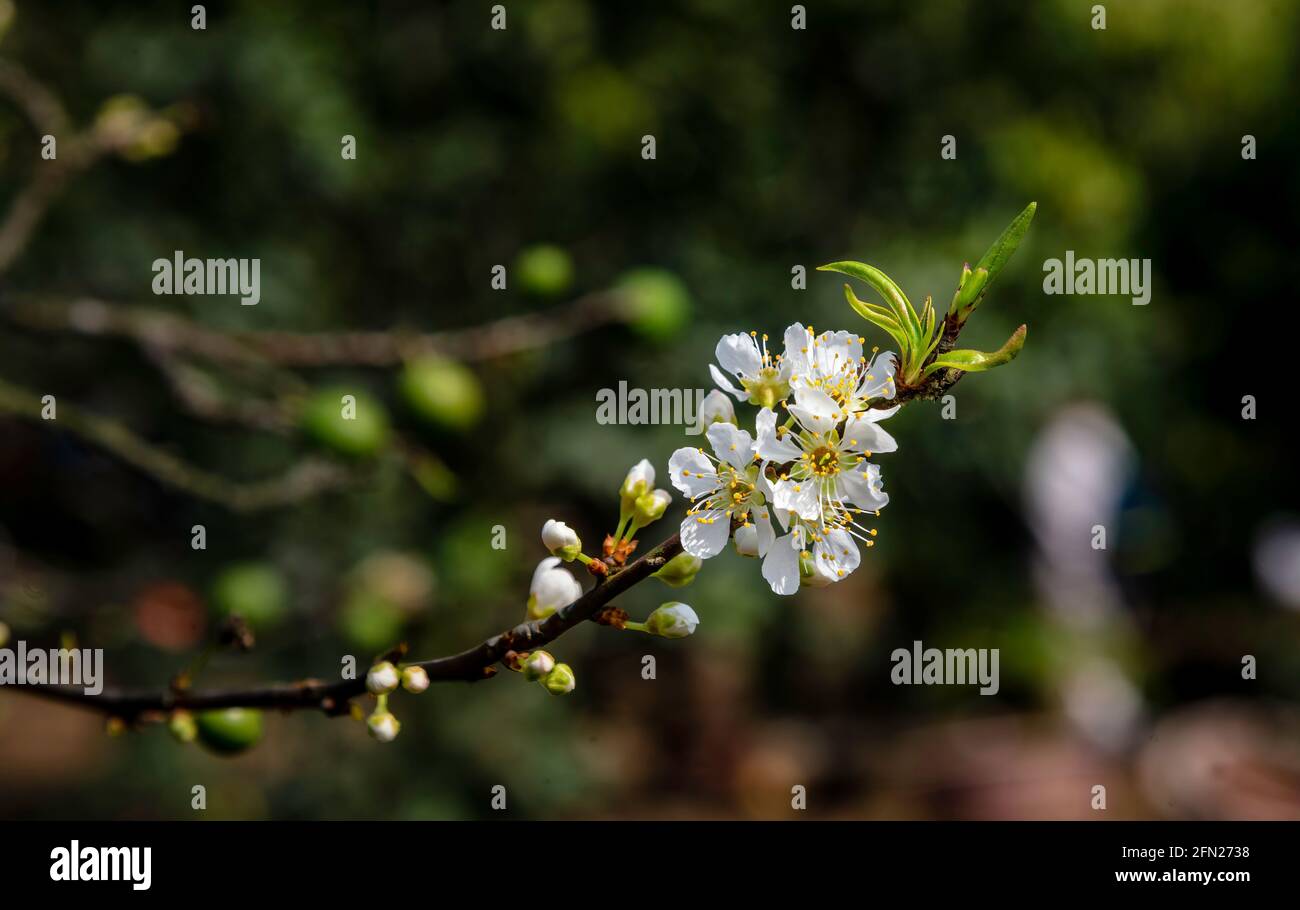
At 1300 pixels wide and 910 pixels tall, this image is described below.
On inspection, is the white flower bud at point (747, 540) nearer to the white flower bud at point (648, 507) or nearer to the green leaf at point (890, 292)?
the white flower bud at point (648, 507)

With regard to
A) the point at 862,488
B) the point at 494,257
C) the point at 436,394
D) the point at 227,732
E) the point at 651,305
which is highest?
the point at 494,257

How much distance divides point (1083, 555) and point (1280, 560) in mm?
1330

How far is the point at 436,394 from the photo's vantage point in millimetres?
1945

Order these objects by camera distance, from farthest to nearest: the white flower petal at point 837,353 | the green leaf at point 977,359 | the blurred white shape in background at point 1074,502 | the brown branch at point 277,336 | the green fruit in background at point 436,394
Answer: the blurred white shape in background at point 1074,502 < the green fruit in background at point 436,394 < the brown branch at point 277,336 < the white flower petal at point 837,353 < the green leaf at point 977,359

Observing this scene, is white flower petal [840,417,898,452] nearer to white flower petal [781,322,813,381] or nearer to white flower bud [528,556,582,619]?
white flower petal [781,322,813,381]

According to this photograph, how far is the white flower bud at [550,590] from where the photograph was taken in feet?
2.67

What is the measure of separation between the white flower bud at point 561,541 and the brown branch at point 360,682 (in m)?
0.04

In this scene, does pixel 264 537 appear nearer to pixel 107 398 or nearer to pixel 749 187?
pixel 107 398

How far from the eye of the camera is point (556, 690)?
814 millimetres

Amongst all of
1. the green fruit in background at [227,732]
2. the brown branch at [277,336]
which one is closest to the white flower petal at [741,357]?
the green fruit in background at [227,732]

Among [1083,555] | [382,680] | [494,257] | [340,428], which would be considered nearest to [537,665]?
[382,680]

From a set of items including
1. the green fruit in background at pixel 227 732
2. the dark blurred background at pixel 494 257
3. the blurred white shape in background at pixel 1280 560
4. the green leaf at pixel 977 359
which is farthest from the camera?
the blurred white shape in background at pixel 1280 560

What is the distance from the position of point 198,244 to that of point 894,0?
222 cm

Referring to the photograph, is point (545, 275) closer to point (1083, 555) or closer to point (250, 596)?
point (250, 596)
